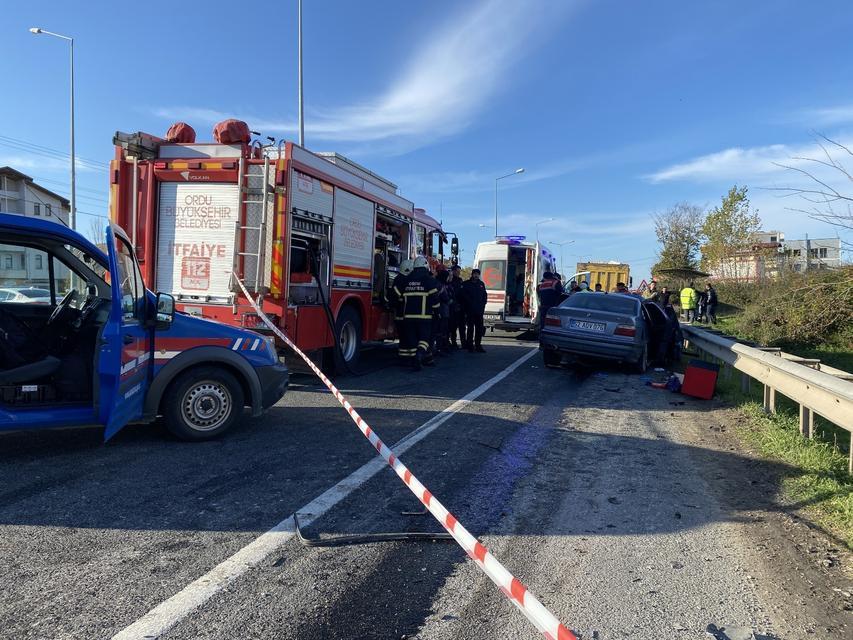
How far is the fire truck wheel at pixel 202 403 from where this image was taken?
5.06 meters

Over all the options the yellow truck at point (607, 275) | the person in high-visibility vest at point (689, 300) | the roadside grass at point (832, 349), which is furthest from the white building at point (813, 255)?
the yellow truck at point (607, 275)

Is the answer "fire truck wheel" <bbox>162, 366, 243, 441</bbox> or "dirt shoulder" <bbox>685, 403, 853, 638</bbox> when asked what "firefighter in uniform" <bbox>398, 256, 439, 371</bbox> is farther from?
"dirt shoulder" <bbox>685, 403, 853, 638</bbox>

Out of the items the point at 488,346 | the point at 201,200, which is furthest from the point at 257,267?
the point at 488,346

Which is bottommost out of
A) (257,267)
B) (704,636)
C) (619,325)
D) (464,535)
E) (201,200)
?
(704,636)

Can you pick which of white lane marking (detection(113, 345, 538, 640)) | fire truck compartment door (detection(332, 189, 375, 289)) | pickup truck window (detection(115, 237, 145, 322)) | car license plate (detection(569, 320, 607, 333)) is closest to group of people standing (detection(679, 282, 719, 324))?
car license plate (detection(569, 320, 607, 333))

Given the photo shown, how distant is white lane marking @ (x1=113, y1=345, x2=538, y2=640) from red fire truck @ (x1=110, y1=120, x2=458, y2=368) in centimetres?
363

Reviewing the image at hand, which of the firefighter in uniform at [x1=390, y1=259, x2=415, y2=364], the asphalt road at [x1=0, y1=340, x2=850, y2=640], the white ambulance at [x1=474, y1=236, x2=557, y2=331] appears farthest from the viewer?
the white ambulance at [x1=474, y1=236, x2=557, y2=331]

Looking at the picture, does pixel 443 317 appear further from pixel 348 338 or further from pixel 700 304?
pixel 700 304

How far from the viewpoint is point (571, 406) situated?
7.48 metres

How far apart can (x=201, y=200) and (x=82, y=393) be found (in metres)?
3.76

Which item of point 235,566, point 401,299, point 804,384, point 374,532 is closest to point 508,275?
point 401,299

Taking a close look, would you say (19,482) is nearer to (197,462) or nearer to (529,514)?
(197,462)

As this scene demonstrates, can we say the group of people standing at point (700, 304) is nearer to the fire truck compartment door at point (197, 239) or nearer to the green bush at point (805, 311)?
the green bush at point (805, 311)

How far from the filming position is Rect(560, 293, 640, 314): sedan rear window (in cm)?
1034
